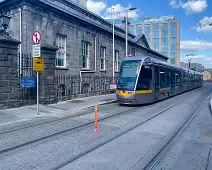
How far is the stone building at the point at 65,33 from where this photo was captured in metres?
14.3

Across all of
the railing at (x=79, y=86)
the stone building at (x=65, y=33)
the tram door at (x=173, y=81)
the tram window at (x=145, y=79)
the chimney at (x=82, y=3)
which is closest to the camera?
the tram window at (x=145, y=79)

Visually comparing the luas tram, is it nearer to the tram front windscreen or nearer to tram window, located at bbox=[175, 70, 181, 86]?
the tram front windscreen

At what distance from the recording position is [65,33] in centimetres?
1734

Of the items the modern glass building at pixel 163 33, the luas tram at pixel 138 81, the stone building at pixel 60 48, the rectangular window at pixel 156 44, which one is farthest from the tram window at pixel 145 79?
the rectangular window at pixel 156 44

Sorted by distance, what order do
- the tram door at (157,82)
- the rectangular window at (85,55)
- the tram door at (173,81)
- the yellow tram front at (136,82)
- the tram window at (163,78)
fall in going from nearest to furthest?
the yellow tram front at (136,82) < the tram door at (157,82) < the tram window at (163,78) < the tram door at (173,81) < the rectangular window at (85,55)

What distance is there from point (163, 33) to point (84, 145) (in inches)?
3437

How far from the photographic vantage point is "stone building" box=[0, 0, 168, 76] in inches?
564

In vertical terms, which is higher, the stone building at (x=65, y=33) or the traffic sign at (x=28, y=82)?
the stone building at (x=65, y=33)

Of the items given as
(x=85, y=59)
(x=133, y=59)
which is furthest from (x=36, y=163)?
(x=85, y=59)

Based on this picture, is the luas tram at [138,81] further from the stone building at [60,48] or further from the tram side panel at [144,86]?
the stone building at [60,48]

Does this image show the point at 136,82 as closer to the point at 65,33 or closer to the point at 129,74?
the point at 129,74

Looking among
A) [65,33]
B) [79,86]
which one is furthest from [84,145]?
[65,33]

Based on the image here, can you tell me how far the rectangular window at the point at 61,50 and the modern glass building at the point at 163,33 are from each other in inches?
2751

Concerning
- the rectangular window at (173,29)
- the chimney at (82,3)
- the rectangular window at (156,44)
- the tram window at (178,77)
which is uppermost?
the rectangular window at (173,29)
